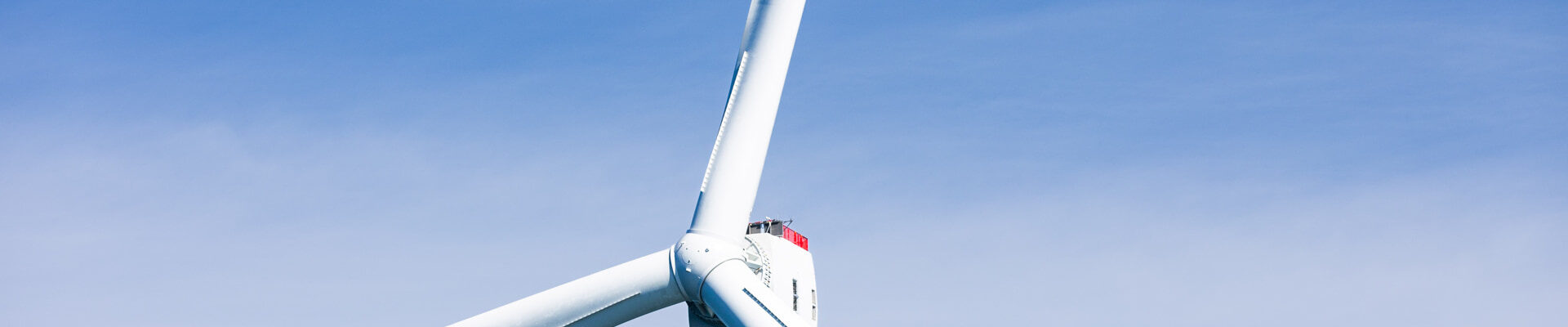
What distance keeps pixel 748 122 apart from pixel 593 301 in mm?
9389

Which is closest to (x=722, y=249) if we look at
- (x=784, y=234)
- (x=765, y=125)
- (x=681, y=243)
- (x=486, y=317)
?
(x=681, y=243)

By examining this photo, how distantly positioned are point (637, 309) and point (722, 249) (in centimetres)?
423

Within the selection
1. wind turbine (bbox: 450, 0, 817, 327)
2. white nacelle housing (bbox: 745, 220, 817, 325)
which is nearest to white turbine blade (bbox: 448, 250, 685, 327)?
wind turbine (bbox: 450, 0, 817, 327)

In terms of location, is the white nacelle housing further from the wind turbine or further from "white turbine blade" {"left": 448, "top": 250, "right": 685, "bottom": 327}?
"white turbine blade" {"left": 448, "top": 250, "right": 685, "bottom": 327}

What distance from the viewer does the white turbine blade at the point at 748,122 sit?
60.8 meters

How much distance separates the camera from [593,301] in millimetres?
60125

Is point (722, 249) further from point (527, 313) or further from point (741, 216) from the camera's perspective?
point (527, 313)

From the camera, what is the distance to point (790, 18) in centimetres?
6284

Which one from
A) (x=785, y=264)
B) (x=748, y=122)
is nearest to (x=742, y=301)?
(x=748, y=122)

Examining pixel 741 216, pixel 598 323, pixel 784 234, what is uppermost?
pixel 784 234

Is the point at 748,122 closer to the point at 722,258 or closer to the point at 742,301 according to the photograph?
the point at 722,258

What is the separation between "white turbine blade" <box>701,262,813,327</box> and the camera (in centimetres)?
5762

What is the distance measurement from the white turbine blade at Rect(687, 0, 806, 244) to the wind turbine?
0.03 metres

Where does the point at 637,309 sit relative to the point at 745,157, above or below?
below
